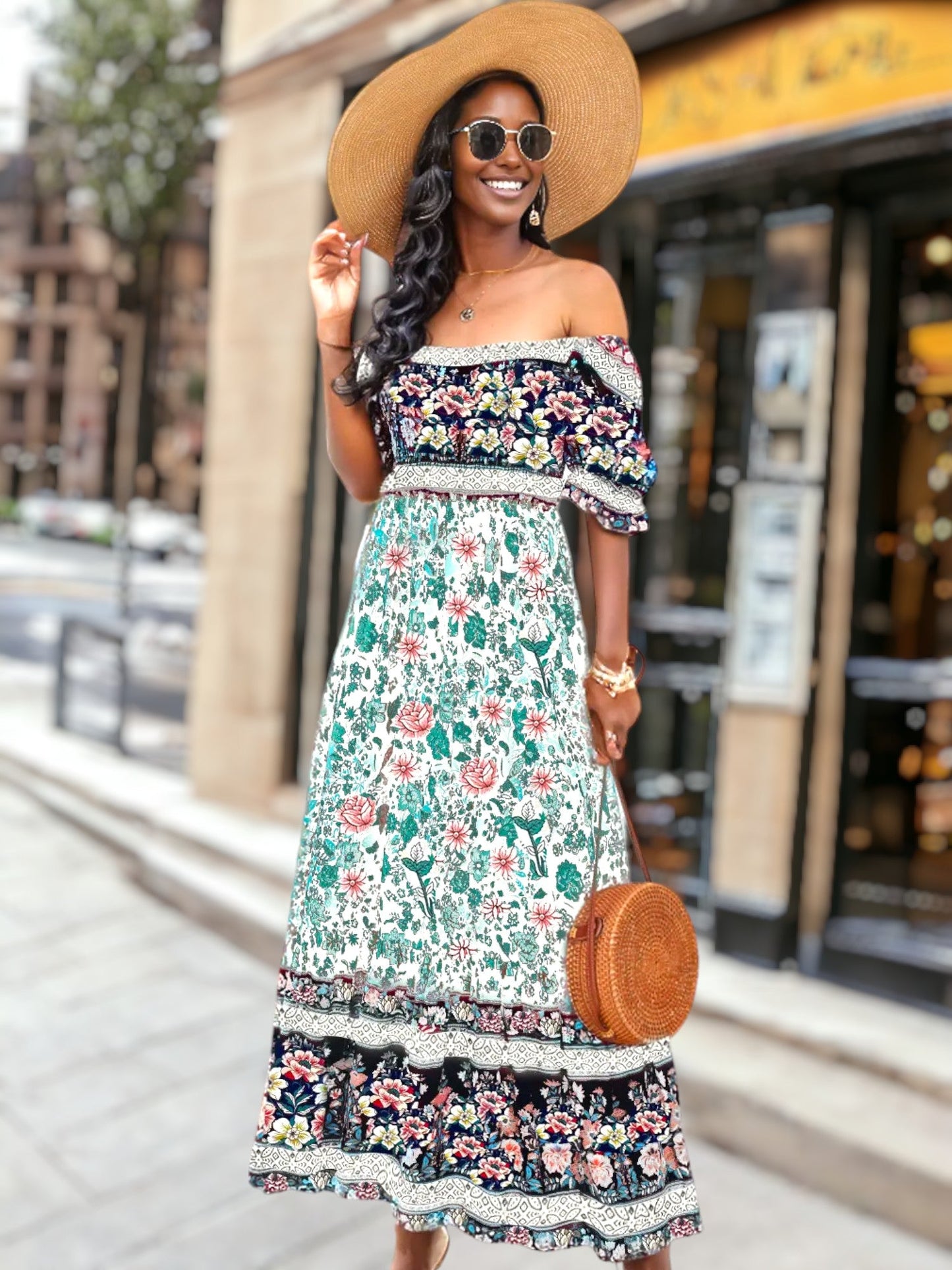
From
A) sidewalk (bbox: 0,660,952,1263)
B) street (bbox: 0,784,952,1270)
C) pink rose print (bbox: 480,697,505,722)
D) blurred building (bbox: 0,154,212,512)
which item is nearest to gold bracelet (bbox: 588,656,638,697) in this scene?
pink rose print (bbox: 480,697,505,722)

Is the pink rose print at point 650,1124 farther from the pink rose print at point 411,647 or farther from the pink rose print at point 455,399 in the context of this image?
the pink rose print at point 455,399

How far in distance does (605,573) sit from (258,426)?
177 inches

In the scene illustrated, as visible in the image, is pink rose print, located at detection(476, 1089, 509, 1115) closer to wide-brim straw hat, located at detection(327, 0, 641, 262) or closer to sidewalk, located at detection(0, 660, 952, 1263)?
wide-brim straw hat, located at detection(327, 0, 641, 262)

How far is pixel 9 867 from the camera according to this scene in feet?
20.2

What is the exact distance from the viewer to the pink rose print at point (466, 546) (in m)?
2.04

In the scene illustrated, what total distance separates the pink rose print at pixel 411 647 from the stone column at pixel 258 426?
4183 mm

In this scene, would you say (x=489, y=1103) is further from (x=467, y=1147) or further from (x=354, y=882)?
(x=354, y=882)

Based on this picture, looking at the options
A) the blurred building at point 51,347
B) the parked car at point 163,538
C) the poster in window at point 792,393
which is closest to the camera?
the poster in window at point 792,393

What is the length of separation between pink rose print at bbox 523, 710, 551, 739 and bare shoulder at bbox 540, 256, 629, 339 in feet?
1.86

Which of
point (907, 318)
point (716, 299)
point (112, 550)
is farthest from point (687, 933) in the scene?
point (112, 550)

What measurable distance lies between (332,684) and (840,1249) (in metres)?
2.02

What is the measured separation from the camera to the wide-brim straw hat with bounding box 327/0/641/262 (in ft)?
6.64

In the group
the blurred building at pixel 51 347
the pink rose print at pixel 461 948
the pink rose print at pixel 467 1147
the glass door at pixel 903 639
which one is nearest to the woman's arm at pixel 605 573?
the pink rose print at pixel 461 948

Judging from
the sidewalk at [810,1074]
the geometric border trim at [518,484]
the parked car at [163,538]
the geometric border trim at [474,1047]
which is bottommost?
the sidewalk at [810,1074]
